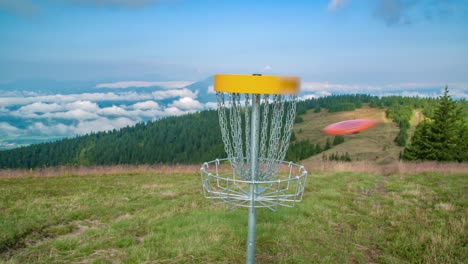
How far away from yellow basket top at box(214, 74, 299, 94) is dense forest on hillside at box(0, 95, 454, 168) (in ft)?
201

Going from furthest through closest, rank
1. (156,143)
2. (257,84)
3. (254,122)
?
(156,143) → (254,122) → (257,84)

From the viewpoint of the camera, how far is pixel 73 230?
A: 8.14m

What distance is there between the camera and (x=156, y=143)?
349 ft

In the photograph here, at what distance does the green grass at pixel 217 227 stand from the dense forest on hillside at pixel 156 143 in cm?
5396

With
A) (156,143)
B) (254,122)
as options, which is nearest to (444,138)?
(254,122)

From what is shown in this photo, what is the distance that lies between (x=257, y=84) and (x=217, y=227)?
4542 mm

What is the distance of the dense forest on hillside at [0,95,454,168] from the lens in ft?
270

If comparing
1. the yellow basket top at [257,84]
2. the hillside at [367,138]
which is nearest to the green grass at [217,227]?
the yellow basket top at [257,84]

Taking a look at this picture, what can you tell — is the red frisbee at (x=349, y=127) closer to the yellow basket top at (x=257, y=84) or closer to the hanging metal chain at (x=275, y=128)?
the hanging metal chain at (x=275, y=128)

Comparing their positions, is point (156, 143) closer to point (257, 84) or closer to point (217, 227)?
point (217, 227)

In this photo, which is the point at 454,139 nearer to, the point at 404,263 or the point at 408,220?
the point at 408,220

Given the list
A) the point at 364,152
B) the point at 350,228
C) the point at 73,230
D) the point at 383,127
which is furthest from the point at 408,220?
the point at 383,127

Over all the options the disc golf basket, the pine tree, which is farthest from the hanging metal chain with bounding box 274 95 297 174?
the pine tree

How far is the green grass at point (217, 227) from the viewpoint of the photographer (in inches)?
255
